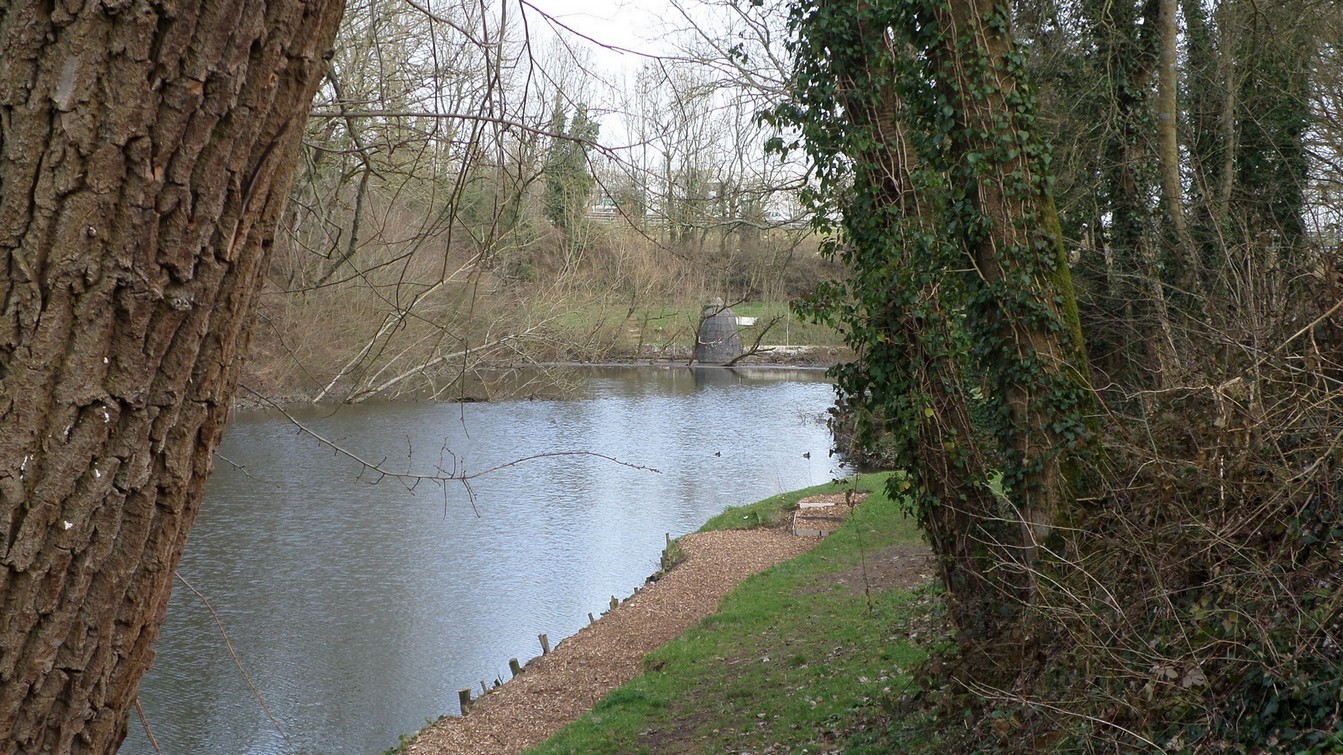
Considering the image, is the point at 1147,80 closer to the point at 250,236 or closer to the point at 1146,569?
the point at 1146,569

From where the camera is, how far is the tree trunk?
121 centimetres

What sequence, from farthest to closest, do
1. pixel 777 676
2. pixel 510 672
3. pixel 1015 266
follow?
1. pixel 510 672
2. pixel 777 676
3. pixel 1015 266

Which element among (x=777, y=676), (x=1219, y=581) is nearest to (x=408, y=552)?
(x=777, y=676)

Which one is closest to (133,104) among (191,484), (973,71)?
(191,484)

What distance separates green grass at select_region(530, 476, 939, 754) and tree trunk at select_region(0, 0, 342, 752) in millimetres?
5737

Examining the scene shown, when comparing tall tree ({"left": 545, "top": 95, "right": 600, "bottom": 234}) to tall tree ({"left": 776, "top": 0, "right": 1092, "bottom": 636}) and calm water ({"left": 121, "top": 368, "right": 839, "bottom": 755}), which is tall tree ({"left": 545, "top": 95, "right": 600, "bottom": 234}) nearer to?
calm water ({"left": 121, "top": 368, "right": 839, "bottom": 755})

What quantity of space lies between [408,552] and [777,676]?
365 inches

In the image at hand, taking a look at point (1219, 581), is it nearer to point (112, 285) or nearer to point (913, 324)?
point (913, 324)

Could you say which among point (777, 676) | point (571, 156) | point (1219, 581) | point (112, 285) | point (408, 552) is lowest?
point (408, 552)

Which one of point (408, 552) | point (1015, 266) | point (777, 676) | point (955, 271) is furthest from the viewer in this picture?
point (408, 552)

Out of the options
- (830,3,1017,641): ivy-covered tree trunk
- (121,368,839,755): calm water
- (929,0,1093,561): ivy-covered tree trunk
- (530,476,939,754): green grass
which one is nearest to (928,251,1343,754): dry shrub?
(929,0,1093,561): ivy-covered tree trunk

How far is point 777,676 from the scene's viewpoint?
30.7ft

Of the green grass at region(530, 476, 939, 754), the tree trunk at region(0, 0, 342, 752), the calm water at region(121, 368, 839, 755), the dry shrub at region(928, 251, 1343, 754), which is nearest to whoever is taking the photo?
the tree trunk at region(0, 0, 342, 752)

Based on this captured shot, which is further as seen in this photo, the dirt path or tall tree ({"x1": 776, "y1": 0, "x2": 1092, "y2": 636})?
the dirt path
